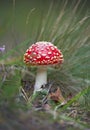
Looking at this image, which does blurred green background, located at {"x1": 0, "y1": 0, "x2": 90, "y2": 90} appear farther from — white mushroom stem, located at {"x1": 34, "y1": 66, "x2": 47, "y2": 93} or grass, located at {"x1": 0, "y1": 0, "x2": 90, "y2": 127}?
white mushroom stem, located at {"x1": 34, "y1": 66, "x2": 47, "y2": 93}

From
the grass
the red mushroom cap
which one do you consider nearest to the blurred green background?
the grass

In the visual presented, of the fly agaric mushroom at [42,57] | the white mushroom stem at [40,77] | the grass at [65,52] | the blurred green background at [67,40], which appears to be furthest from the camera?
the blurred green background at [67,40]

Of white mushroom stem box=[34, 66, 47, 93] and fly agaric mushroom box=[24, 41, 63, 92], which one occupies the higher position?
fly agaric mushroom box=[24, 41, 63, 92]

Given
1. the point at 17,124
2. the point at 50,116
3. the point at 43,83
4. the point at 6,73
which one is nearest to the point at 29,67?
the point at 43,83

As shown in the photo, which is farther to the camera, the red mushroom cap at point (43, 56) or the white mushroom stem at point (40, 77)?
the white mushroom stem at point (40, 77)

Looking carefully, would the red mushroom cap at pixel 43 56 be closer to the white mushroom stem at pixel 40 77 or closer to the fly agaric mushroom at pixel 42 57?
the fly agaric mushroom at pixel 42 57

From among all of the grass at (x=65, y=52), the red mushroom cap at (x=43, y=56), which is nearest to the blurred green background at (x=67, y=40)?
the grass at (x=65, y=52)

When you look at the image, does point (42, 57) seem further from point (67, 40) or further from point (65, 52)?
point (67, 40)

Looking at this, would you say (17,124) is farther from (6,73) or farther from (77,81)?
(77,81)

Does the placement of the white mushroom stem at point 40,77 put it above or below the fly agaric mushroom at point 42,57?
below
